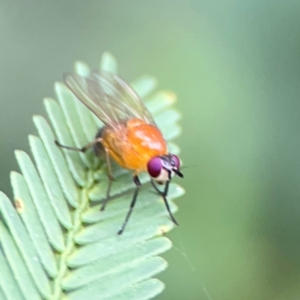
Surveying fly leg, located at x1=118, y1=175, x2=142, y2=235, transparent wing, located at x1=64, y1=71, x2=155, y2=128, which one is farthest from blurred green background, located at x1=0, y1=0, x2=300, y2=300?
fly leg, located at x1=118, y1=175, x2=142, y2=235

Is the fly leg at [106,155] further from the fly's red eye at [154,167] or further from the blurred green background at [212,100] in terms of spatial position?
the blurred green background at [212,100]

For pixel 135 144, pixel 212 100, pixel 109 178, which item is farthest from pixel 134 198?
pixel 212 100

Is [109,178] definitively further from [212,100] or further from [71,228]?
[212,100]

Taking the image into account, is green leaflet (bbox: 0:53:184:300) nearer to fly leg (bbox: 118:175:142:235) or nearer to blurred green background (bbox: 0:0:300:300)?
fly leg (bbox: 118:175:142:235)

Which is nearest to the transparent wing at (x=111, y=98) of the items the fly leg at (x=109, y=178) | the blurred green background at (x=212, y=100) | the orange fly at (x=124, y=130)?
the orange fly at (x=124, y=130)

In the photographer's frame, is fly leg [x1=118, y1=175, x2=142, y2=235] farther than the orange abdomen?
No

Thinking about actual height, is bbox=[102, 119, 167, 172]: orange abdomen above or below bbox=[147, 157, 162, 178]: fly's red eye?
above

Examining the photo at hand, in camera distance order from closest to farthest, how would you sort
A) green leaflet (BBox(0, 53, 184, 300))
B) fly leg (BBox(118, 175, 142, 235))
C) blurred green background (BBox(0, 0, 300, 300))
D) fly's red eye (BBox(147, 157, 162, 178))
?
green leaflet (BBox(0, 53, 184, 300)) < fly leg (BBox(118, 175, 142, 235)) < fly's red eye (BBox(147, 157, 162, 178)) < blurred green background (BBox(0, 0, 300, 300))

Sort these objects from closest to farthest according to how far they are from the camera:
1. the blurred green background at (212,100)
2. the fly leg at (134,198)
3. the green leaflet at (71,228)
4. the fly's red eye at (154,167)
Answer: the green leaflet at (71,228) → the fly leg at (134,198) → the fly's red eye at (154,167) → the blurred green background at (212,100)
